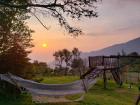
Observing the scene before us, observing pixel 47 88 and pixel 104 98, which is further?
pixel 104 98

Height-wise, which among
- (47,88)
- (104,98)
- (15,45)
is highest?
(15,45)

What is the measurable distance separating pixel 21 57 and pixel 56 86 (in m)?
4.60

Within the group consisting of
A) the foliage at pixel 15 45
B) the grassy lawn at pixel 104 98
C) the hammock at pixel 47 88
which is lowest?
the grassy lawn at pixel 104 98

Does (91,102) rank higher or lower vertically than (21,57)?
lower

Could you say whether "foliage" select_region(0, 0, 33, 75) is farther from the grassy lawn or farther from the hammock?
the hammock

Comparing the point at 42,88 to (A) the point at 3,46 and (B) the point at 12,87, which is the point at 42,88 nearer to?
(B) the point at 12,87

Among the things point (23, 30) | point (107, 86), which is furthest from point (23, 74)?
point (107, 86)

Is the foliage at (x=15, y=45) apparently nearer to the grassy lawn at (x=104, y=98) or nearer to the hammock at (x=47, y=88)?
the grassy lawn at (x=104, y=98)

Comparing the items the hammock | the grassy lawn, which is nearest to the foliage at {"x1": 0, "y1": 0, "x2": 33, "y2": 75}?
the grassy lawn

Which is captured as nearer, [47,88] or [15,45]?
[47,88]

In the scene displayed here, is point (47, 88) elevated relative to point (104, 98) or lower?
elevated

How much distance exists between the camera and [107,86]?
1139 inches

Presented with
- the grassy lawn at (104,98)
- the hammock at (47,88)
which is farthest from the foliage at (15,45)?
the hammock at (47,88)

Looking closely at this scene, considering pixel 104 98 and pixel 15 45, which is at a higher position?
pixel 15 45
